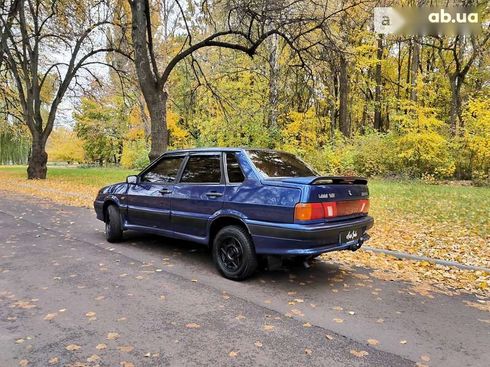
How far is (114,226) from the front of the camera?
7199 mm

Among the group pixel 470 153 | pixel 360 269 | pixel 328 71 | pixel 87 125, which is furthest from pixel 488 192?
pixel 87 125

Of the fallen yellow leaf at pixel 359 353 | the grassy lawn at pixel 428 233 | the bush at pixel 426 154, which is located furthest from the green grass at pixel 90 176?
the fallen yellow leaf at pixel 359 353

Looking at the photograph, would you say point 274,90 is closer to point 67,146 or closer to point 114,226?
point 114,226

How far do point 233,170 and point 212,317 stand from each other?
7.04ft

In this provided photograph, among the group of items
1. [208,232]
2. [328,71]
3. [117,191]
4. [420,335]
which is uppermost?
[328,71]

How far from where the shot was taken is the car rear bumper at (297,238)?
4516 millimetres

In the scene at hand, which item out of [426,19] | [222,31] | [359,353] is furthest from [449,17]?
[359,353]

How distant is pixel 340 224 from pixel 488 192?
41.5 feet

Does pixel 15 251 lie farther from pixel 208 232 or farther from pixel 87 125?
pixel 87 125

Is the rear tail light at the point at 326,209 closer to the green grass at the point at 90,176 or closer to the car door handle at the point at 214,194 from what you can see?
the car door handle at the point at 214,194

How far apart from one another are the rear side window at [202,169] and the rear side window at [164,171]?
25 cm

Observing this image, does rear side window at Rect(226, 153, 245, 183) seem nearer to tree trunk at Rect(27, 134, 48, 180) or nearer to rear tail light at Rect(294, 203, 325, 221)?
rear tail light at Rect(294, 203, 325, 221)

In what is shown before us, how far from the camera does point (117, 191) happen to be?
7.27m

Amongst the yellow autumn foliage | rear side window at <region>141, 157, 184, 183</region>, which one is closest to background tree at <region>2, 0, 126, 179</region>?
rear side window at <region>141, 157, 184, 183</region>
